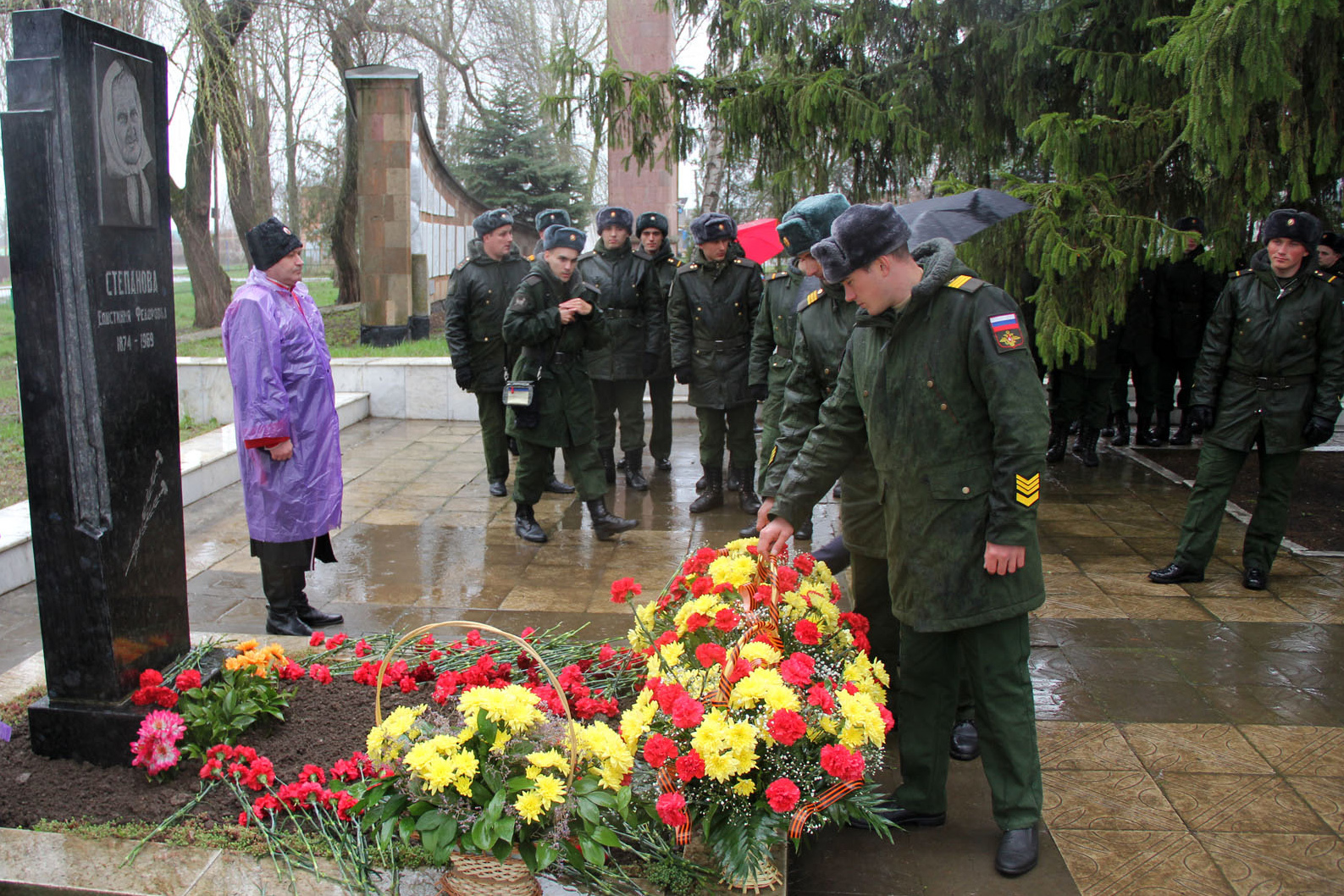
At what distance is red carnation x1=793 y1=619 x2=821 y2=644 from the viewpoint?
338cm

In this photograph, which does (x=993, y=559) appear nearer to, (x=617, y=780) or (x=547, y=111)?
(x=617, y=780)

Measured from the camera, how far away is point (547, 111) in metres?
8.41

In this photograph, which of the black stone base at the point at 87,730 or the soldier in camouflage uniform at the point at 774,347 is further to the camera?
the soldier in camouflage uniform at the point at 774,347

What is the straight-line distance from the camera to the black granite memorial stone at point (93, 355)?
127 inches

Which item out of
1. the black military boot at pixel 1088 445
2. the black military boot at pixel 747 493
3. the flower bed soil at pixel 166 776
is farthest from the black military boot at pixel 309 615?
the black military boot at pixel 1088 445

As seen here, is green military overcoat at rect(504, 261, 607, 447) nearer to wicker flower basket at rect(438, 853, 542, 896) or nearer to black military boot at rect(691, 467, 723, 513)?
black military boot at rect(691, 467, 723, 513)

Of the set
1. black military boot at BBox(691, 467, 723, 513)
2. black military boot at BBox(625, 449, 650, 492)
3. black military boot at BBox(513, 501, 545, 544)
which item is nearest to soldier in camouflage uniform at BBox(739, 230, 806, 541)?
black military boot at BBox(691, 467, 723, 513)

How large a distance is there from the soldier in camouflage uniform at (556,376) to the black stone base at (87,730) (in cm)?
340

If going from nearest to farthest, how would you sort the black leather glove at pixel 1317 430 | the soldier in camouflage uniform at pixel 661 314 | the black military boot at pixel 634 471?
the black leather glove at pixel 1317 430 < the soldier in camouflage uniform at pixel 661 314 < the black military boot at pixel 634 471

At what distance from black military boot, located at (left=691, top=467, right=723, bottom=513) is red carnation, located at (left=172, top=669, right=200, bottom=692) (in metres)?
4.34

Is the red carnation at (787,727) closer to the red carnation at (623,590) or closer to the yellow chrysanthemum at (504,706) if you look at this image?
the yellow chrysanthemum at (504,706)

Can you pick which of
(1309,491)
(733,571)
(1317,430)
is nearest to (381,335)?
(1309,491)

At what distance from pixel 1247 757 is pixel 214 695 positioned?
357cm

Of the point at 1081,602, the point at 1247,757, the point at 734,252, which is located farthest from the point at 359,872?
the point at 734,252
